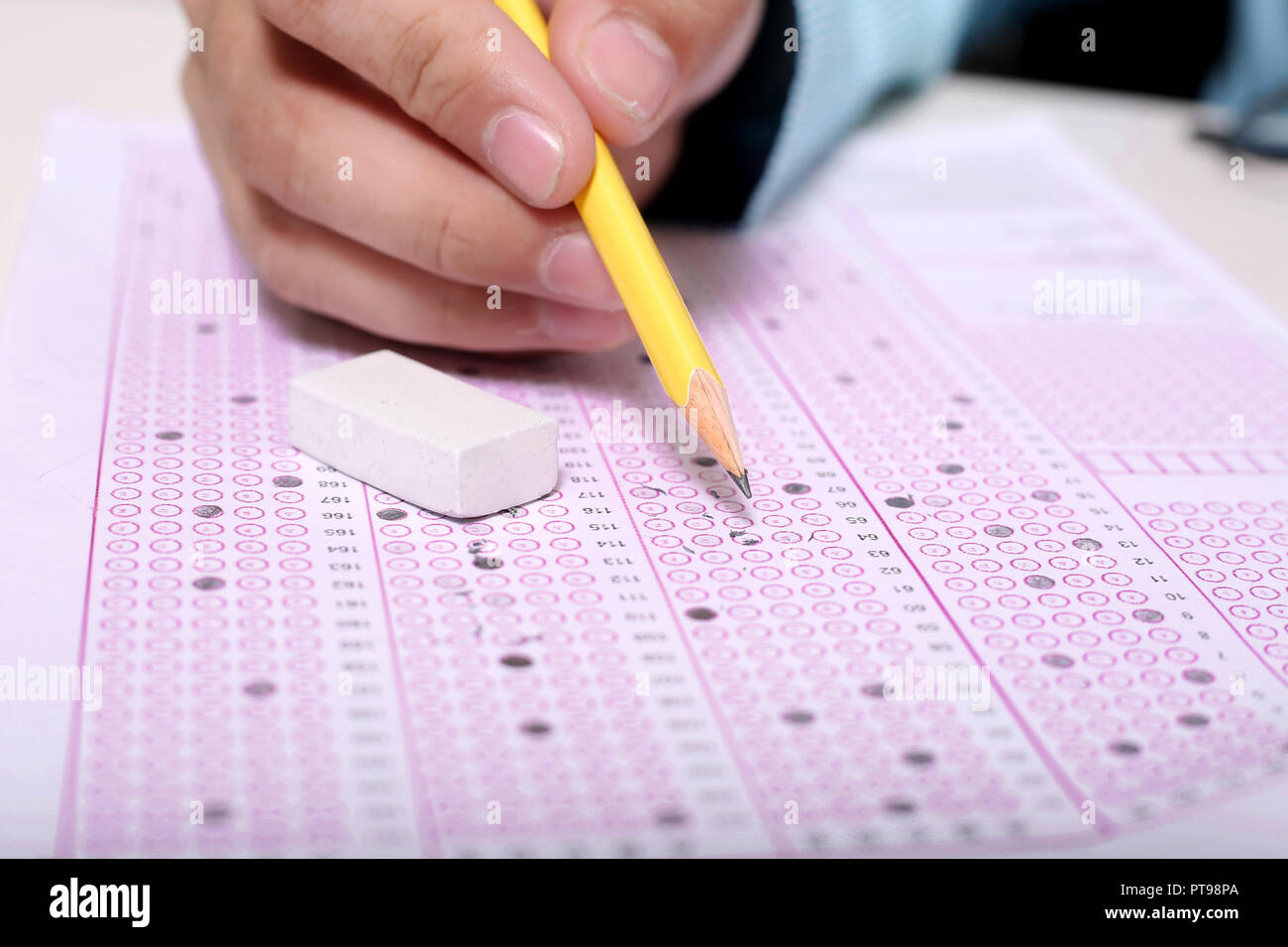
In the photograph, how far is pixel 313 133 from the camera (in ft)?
2.12

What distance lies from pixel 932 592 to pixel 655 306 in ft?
0.55

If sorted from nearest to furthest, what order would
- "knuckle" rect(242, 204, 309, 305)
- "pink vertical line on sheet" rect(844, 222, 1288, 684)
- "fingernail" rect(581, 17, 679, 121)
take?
"pink vertical line on sheet" rect(844, 222, 1288, 684) → "fingernail" rect(581, 17, 679, 121) → "knuckle" rect(242, 204, 309, 305)

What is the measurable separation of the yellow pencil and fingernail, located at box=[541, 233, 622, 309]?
0.07 feet

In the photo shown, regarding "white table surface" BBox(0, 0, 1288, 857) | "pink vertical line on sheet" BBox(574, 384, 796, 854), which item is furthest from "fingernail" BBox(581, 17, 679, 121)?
"white table surface" BBox(0, 0, 1288, 857)

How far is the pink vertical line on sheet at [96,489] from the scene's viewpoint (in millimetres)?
368

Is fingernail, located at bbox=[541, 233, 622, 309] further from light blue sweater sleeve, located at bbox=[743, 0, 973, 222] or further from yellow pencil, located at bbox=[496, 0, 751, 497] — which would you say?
light blue sweater sleeve, located at bbox=[743, 0, 973, 222]

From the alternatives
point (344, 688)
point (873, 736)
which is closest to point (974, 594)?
point (873, 736)

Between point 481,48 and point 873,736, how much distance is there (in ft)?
1.14

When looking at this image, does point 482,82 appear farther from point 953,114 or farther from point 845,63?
→ point 953,114

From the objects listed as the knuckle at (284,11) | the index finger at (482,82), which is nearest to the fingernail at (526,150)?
the index finger at (482,82)

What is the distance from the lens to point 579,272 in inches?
23.9

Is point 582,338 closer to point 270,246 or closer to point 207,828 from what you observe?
point 270,246

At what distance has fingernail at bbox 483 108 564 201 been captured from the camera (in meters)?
→ 0.56

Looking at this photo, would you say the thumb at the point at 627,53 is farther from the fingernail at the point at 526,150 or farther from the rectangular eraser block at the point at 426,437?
the rectangular eraser block at the point at 426,437
